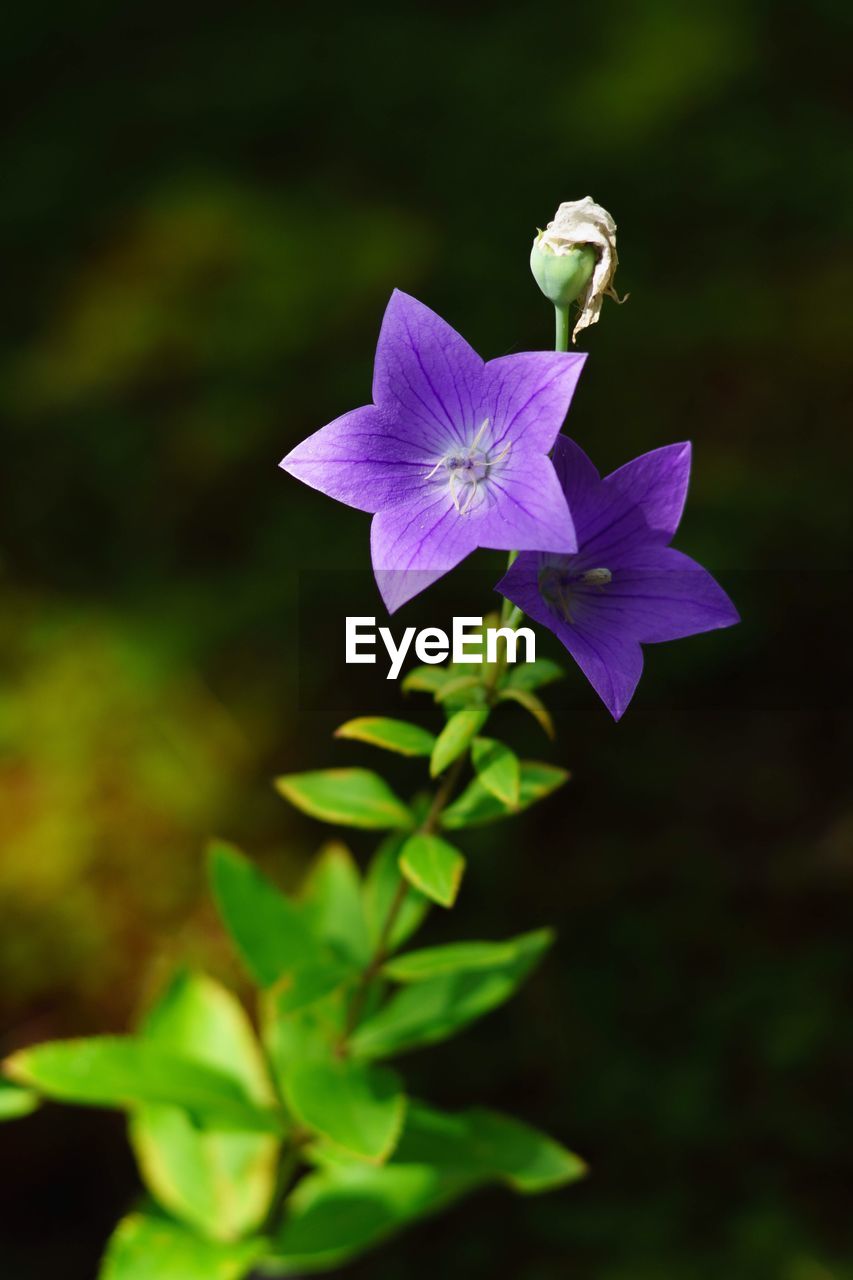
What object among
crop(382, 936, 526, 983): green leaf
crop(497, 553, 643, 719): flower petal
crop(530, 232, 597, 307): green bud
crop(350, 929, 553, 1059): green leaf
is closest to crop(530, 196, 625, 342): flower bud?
crop(530, 232, 597, 307): green bud

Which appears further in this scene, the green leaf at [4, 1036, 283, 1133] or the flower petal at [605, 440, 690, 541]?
the green leaf at [4, 1036, 283, 1133]

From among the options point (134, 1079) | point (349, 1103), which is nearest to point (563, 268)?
point (349, 1103)

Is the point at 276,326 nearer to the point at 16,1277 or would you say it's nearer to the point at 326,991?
the point at 326,991

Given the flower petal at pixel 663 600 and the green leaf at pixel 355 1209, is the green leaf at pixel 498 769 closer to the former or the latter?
the flower petal at pixel 663 600

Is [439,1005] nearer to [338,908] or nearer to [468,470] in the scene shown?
[338,908]

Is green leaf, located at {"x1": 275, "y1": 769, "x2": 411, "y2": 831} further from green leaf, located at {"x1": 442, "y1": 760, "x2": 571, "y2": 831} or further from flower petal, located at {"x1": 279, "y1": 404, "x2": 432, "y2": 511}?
flower petal, located at {"x1": 279, "y1": 404, "x2": 432, "y2": 511}
